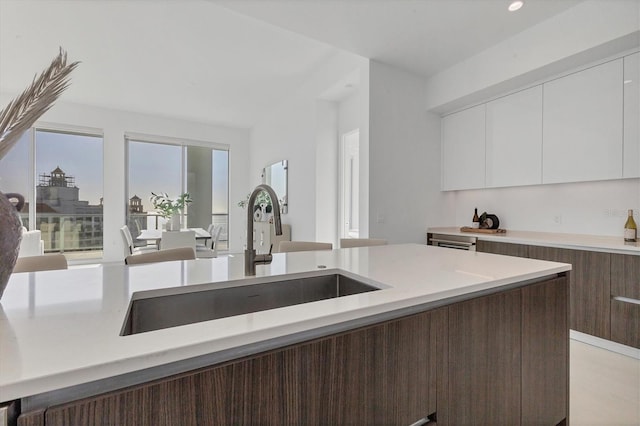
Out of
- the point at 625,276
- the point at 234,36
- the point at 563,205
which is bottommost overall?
the point at 625,276

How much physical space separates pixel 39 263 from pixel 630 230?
422 cm

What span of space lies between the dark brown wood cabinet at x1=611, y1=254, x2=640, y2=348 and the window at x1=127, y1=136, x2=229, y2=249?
687 cm

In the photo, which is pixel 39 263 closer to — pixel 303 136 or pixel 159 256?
pixel 159 256

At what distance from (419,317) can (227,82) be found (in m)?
4.87

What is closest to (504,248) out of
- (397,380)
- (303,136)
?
(397,380)

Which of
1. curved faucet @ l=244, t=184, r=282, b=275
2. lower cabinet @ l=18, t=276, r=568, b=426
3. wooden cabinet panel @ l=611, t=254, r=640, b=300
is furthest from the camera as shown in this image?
wooden cabinet panel @ l=611, t=254, r=640, b=300

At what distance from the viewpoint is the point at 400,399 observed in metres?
0.85

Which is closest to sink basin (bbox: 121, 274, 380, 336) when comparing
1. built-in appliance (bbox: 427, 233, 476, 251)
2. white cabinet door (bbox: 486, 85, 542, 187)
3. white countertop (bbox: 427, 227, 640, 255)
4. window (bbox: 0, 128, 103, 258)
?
white countertop (bbox: 427, 227, 640, 255)

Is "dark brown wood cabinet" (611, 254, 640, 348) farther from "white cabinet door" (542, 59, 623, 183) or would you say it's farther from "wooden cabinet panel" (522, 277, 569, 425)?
"wooden cabinet panel" (522, 277, 569, 425)

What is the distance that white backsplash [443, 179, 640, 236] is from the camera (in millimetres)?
2750

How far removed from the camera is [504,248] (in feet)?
9.93

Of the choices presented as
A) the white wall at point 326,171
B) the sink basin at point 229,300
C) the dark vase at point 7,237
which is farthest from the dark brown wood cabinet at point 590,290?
the dark vase at point 7,237

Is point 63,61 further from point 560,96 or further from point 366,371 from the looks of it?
point 560,96

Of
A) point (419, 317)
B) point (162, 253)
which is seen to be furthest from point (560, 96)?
point (162, 253)
